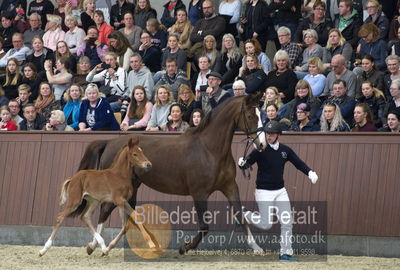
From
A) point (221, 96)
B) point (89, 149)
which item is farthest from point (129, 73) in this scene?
point (89, 149)

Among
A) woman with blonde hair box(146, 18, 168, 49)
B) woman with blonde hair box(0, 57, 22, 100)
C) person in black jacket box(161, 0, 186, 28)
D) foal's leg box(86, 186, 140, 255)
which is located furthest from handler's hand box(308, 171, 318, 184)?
woman with blonde hair box(0, 57, 22, 100)

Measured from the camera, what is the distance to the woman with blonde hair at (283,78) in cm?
1462

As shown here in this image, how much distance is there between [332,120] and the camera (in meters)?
12.9

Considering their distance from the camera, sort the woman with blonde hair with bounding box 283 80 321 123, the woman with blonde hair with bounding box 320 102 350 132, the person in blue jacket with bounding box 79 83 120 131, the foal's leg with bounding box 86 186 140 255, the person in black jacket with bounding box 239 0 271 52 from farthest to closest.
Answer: the person in black jacket with bounding box 239 0 271 52 < the person in blue jacket with bounding box 79 83 120 131 < the woman with blonde hair with bounding box 283 80 321 123 < the woman with blonde hair with bounding box 320 102 350 132 < the foal's leg with bounding box 86 186 140 255

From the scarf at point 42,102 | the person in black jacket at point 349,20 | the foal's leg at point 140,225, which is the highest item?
the person in black jacket at point 349,20

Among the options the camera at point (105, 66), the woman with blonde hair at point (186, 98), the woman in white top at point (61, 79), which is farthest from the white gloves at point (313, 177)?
the woman in white top at point (61, 79)

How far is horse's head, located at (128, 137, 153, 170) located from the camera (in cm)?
1134

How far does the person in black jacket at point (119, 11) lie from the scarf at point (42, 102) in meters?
2.97

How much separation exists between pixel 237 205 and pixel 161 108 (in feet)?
10.9

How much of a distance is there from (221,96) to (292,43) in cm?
194

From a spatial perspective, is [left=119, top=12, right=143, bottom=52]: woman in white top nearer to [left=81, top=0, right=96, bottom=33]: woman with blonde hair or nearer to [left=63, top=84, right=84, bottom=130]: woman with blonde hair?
[left=81, top=0, right=96, bottom=33]: woman with blonde hair

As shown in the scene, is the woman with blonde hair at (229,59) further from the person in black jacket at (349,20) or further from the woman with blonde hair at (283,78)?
the person in black jacket at (349,20)

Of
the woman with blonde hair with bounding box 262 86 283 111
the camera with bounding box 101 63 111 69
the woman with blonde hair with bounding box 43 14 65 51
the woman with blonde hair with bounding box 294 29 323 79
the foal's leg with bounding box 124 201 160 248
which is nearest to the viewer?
the foal's leg with bounding box 124 201 160 248

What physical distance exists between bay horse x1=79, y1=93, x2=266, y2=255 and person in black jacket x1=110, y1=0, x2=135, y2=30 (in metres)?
6.91
